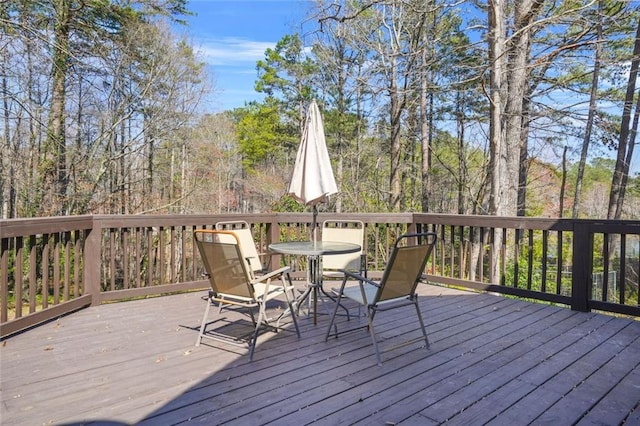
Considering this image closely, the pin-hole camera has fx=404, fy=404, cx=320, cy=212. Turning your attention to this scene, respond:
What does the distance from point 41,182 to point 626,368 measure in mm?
11343

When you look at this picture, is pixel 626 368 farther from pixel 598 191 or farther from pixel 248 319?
pixel 598 191

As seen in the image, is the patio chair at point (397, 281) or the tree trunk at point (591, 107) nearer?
the patio chair at point (397, 281)

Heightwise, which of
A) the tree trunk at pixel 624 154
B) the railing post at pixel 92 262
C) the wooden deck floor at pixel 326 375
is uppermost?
the tree trunk at pixel 624 154

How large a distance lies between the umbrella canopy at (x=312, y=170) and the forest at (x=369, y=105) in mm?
3772

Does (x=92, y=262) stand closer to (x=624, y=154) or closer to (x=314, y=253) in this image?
(x=314, y=253)

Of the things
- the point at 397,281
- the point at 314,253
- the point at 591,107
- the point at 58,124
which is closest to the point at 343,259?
the point at 314,253

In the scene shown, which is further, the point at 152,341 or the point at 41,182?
the point at 41,182

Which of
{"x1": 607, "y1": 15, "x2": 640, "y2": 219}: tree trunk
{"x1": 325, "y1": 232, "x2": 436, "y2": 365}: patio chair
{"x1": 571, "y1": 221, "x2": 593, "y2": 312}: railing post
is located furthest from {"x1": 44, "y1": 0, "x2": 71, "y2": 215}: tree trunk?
{"x1": 607, "y1": 15, "x2": 640, "y2": 219}: tree trunk

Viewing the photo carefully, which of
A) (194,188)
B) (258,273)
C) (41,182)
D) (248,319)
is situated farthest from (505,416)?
(194,188)

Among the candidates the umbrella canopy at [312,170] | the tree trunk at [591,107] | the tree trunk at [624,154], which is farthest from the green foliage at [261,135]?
the umbrella canopy at [312,170]

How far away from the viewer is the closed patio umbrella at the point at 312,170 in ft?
13.0

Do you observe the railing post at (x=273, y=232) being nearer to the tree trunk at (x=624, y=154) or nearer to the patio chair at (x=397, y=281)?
the patio chair at (x=397, y=281)

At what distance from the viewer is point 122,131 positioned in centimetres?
1112

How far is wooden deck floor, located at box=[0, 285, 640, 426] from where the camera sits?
2184mm
